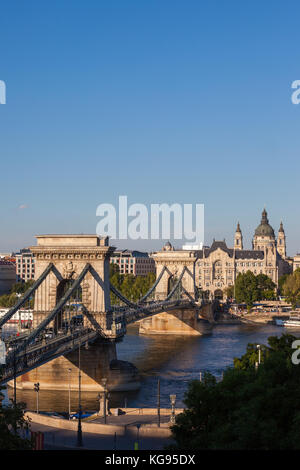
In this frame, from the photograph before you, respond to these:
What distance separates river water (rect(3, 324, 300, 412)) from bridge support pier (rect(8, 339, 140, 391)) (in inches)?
33.3

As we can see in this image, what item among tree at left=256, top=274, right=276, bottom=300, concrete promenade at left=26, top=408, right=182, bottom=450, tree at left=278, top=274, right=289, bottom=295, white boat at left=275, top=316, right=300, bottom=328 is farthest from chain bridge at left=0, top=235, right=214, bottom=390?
tree at left=278, top=274, right=289, bottom=295

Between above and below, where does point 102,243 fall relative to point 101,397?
above

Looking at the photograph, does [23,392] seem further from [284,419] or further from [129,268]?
[129,268]

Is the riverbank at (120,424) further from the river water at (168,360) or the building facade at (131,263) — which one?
the building facade at (131,263)

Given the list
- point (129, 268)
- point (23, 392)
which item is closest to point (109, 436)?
point (23, 392)

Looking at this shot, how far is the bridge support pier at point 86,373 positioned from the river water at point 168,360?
2.77ft

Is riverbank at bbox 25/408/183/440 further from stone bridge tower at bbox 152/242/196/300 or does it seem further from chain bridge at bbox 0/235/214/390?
stone bridge tower at bbox 152/242/196/300

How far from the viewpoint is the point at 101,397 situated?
140 ft

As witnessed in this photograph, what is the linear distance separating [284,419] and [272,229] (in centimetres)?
16904

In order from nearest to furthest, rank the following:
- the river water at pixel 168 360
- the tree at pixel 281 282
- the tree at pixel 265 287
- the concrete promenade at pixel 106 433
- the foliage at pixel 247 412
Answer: the foliage at pixel 247 412 → the concrete promenade at pixel 106 433 → the river water at pixel 168 360 → the tree at pixel 265 287 → the tree at pixel 281 282

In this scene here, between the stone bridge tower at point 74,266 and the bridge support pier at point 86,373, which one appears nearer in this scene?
the bridge support pier at point 86,373

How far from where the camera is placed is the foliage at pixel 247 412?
75.6 feet

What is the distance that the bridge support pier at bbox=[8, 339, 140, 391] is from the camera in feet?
180

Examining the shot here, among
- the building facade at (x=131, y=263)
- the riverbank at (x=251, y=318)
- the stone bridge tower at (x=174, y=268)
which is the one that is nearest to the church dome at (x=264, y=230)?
the building facade at (x=131, y=263)
